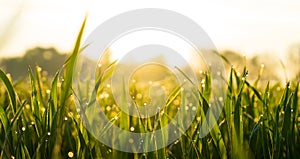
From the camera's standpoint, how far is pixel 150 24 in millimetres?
1491

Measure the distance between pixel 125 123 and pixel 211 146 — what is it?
224mm

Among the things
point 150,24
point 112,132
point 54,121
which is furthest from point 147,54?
point 54,121

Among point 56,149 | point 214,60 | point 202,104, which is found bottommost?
point 56,149

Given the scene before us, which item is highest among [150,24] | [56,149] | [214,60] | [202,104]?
[150,24]

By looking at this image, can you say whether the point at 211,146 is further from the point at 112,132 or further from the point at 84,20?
the point at 84,20

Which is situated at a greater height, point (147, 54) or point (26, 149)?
point (147, 54)

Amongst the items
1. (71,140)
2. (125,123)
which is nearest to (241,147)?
(125,123)

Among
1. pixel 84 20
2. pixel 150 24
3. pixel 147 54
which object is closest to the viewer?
pixel 84 20

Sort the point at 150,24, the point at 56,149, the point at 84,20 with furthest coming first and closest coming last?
the point at 150,24 → the point at 56,149 → the point at 84,20

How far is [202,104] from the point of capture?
1187 mm

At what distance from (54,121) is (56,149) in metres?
0.09

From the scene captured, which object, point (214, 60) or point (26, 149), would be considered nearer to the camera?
point (26, 149)

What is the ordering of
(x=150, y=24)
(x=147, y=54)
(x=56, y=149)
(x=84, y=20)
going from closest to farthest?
1. (x=84, y=20)
2. (x=56, y=149)
3. (x=150, y=24)
4. (x=147, y=54)

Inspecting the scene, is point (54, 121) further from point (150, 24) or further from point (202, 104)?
point (150, 24)
